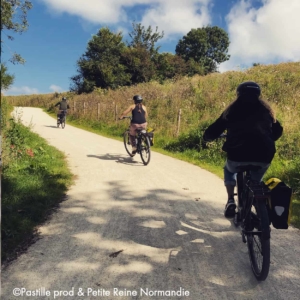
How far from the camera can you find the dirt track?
2904 mm

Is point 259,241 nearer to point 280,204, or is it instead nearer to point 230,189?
point 280,204

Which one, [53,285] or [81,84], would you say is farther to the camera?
[81,84]

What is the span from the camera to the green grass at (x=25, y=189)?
3896 millimetres

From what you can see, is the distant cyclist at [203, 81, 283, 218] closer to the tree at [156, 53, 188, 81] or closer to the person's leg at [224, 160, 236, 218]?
the person's leg at [224, 160, 236, 218]

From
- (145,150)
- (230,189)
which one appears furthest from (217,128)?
(145,150)

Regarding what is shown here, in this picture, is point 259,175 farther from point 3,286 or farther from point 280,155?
point 280,155

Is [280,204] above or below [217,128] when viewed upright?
below

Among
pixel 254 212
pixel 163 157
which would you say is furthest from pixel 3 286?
pixel 163 157

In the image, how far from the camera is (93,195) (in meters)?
5.82

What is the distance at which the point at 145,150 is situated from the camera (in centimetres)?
896

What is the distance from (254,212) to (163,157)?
23.3 feet

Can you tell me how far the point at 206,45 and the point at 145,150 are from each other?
Result: 60.8m

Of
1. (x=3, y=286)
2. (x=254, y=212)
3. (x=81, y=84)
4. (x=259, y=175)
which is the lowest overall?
(x=3, y=286)

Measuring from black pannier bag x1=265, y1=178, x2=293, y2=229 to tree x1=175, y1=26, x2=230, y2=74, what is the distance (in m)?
60.9
